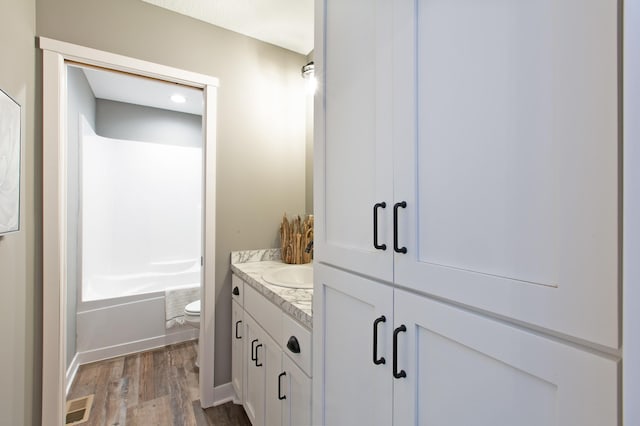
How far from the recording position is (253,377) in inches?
62.1

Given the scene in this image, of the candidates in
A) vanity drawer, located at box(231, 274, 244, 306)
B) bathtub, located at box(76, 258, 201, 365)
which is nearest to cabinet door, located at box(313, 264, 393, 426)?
vanity drawer, located at box(231, 274, 244, 306)

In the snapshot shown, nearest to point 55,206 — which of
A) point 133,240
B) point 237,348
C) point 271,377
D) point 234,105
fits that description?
point 234,105

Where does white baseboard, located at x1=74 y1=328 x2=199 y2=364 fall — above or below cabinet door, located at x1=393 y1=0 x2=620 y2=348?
below

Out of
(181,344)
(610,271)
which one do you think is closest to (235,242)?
(181,344)

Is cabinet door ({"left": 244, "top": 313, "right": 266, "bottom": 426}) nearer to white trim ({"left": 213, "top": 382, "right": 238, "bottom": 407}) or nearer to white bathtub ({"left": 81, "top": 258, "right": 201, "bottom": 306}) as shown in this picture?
white trim ({"left": 213, "top": 382, "right": 238, "bottom": 407})

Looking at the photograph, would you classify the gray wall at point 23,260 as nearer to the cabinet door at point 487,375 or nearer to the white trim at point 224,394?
the white trim at point 224,394

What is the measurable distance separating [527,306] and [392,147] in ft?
1.34

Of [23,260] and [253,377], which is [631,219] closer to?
[253,377]

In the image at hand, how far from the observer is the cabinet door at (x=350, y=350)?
2.35 feet

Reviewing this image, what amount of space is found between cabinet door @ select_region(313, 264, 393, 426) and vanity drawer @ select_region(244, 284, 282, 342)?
340 millimetres

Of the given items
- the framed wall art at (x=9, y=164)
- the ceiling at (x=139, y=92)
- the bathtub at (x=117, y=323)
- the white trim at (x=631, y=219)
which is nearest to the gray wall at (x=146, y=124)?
the ceiling at (x=139, y=92)

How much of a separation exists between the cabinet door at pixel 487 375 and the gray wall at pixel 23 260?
1493mm

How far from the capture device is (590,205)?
377 millimetres

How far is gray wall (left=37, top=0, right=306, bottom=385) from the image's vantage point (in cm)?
162
